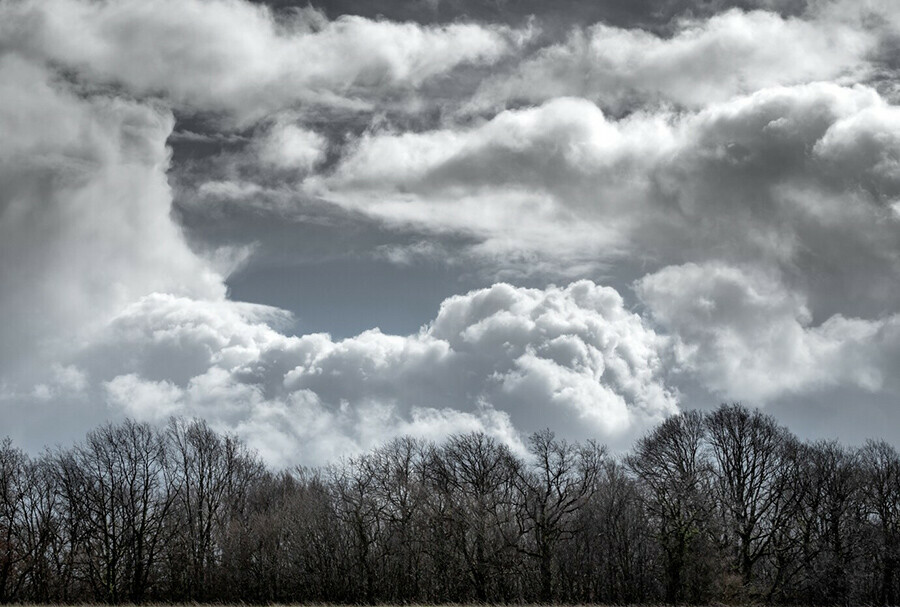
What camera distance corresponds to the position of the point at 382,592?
6919 cm

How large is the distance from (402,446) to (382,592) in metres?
18.9

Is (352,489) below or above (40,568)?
above

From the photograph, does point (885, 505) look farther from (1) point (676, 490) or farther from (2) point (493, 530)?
(2) point (493, 530)

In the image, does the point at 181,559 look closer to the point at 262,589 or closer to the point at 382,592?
the point at 262,589

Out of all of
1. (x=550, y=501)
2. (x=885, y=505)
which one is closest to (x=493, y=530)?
(x=550, y=501)

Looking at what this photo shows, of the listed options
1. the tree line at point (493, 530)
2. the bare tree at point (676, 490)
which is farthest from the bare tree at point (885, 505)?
the bare tree at point (676, 490)

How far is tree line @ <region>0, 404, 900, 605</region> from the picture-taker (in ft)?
225

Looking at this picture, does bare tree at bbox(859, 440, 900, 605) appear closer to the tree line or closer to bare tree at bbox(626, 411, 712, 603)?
the tree line

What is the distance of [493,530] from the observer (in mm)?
69062

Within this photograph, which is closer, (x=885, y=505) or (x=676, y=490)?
(x=676, y=490)

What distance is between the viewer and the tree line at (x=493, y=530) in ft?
225

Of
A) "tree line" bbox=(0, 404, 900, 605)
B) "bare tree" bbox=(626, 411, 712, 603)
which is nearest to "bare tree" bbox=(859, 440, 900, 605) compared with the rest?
"tree line" bbox=(0, 404, 900, 605)

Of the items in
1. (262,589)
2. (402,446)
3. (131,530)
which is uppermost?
(402,446)

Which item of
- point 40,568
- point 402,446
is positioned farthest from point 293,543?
point 40,568
